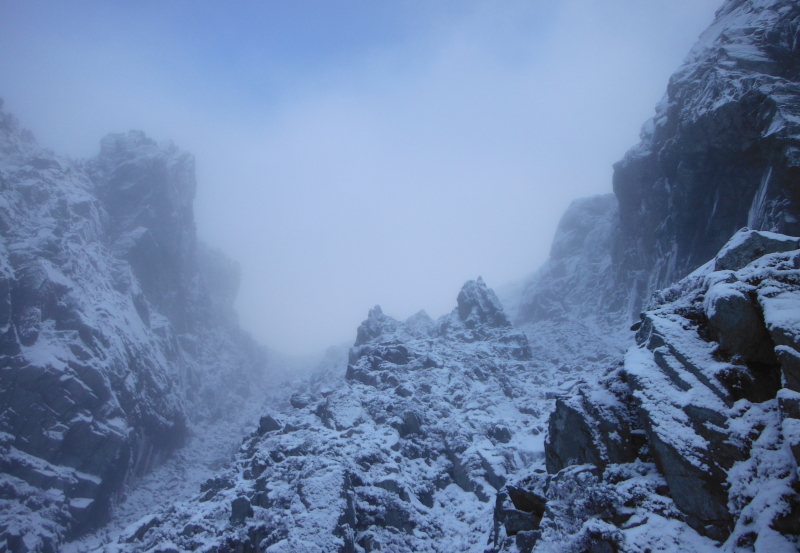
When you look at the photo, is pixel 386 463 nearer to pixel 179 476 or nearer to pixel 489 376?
pixel 489 376

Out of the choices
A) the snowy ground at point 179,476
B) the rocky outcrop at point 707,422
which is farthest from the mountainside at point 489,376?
the snowy ground at point 179,476

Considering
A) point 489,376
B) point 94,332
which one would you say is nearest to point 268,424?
point 489,376

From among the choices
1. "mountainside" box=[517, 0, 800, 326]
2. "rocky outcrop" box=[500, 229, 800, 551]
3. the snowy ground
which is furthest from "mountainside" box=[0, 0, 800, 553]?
the snowy ground

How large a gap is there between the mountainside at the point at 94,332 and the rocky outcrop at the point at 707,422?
226 feet

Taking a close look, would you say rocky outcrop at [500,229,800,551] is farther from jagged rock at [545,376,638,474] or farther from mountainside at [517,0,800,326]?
mountainside at [517,0,800,326]

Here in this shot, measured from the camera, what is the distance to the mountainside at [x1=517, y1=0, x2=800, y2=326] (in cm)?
4275

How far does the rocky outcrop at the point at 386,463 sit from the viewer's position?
32.0m

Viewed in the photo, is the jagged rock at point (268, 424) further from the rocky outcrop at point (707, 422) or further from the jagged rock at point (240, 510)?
the rocky outcrop at point (707, 422)

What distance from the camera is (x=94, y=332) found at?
71.4 metres

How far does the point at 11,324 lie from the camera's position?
2525 inches

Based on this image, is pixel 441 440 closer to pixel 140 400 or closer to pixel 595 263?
pixel 140 400

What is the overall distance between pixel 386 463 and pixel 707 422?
3252 centimetres

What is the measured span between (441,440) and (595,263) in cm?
7876

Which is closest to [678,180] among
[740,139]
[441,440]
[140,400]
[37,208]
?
[740,139]
